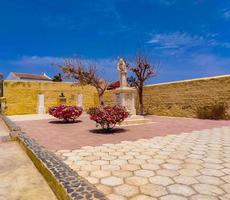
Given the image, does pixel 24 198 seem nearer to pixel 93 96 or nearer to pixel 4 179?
pixel 4 179

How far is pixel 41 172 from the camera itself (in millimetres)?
3729

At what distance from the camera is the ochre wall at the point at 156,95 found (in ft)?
41.1

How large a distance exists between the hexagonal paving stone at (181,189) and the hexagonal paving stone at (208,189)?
104mm

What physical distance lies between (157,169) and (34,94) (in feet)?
65.5

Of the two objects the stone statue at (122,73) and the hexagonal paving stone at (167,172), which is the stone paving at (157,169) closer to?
the hexagonal paving stone at (167,172)

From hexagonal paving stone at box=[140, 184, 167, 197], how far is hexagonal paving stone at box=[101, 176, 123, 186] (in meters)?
0.37

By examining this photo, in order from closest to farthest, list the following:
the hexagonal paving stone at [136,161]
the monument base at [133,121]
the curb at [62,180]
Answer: the curb at [62,180]
the hexagonal paving stone at [136,161]
the monument base at [133,121]

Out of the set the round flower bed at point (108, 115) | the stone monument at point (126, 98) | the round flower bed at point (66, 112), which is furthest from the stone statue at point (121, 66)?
the round flower bed at point (108, 115)

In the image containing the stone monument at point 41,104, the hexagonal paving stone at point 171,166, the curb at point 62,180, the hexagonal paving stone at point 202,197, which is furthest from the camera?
the stone monument at point 41,104

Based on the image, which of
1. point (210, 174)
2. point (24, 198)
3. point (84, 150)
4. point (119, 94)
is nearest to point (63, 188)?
point (24, 198)

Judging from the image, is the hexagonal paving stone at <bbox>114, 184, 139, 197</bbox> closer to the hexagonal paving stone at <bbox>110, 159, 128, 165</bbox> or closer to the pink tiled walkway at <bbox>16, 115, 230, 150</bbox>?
the hexagonal paving stone at <bbox>110, 159, 128, 165</bbox>

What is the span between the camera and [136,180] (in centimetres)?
321

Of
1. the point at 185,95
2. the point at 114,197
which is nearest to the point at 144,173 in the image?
the point at 114,197

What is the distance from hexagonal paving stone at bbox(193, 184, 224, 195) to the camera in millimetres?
2754
